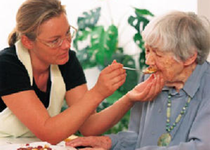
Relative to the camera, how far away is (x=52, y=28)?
208 centimetres

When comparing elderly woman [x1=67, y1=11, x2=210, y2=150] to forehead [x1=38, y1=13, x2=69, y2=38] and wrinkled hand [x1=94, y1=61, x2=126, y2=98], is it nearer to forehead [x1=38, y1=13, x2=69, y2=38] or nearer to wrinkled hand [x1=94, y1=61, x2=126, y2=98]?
wrinkled hand [x1=94, y1=61, x2=126, y2=98]

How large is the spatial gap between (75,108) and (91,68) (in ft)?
6.28

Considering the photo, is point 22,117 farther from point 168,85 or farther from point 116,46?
point 116,46

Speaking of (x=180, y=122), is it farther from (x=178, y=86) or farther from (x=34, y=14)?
(x=34, y=14)

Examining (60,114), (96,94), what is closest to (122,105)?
(96,94)

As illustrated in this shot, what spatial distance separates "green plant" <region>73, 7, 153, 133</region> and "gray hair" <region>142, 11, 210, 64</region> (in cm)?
176

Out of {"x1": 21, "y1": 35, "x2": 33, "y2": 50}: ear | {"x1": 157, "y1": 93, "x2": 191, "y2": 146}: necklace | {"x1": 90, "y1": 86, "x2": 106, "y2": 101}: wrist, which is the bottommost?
{"x1": 157, "y1": 93, "x2": 191, "y2": 146}: necklace

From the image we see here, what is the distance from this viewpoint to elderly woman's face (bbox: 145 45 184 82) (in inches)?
73.5

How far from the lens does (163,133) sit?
6.41 ft

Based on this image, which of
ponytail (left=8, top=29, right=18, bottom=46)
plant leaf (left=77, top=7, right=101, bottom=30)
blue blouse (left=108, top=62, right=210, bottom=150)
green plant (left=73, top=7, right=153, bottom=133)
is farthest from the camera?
plant leaf (left=77, top=7, right=101, bottom=30)

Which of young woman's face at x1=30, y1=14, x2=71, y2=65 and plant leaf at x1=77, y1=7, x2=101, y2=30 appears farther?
plant leaf at x1=77, y1=7, x2=101, y2=30

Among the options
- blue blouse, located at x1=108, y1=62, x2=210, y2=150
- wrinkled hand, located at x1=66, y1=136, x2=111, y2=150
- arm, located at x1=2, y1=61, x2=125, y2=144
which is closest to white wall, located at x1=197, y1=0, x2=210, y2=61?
blue blouse, located at x1=108, y1=62, x2=210, y2=150

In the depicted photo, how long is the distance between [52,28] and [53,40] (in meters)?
0.06

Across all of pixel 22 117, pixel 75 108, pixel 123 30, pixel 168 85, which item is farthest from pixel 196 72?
pixel 123 30
